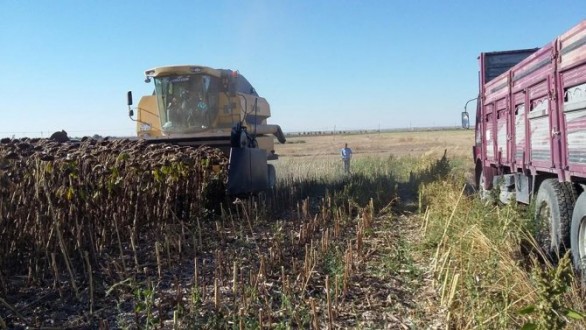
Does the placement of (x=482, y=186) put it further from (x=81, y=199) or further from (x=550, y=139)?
(x=81, y=199)

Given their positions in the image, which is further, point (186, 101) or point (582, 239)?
point (186, 101)

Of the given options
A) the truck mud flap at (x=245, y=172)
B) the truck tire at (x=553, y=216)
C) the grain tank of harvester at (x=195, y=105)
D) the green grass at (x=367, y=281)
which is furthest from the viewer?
the grain tank of harvester at (x=195, y=105)

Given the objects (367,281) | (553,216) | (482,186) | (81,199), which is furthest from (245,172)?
(553,216)

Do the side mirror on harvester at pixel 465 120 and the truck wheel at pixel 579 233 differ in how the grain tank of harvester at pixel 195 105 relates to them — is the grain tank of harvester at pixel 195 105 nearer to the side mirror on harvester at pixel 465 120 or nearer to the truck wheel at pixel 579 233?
the side mirror on harvester at pixel 465 120

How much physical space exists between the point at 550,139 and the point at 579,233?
1.08m

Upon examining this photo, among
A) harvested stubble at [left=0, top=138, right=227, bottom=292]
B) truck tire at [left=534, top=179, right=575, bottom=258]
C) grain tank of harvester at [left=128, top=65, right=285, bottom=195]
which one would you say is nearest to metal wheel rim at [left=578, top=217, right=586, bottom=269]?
truck tire at [left=534, top=179, right=575, bottom=258]

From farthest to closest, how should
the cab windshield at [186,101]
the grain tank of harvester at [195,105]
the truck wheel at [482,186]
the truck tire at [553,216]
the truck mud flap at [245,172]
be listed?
the cab windshield at [186,101] → the grain tank of harvester at [195,105] → the truck wheel at [482,186] → the truck mud flap at [245,172] → the truck tire at [553,216]

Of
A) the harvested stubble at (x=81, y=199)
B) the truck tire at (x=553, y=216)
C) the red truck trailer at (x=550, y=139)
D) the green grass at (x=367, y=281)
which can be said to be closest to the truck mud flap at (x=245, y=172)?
the harvested stubble at (x=81, y=199)

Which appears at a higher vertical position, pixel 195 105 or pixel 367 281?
pixel 195 105

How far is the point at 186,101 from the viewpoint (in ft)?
39.2

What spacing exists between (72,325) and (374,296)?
7.11ft

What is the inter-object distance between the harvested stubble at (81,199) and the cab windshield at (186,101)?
431 cm

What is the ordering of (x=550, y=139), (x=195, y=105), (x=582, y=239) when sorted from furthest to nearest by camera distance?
(x=195, y=105) → (x=550, y=139) → (x=582, y=239)

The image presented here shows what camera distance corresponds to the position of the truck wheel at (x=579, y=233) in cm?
420
